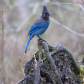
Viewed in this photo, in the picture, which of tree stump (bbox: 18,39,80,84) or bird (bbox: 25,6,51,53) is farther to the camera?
bird (bbox: 25,6,51,53)

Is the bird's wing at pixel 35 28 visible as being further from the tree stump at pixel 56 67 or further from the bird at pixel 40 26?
the tree stump at pixel 56 67

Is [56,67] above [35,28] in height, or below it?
below

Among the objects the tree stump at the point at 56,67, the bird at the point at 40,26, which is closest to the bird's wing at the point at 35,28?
A: the bird at the point at 40,26

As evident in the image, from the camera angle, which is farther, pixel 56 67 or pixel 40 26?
pixel 40 26

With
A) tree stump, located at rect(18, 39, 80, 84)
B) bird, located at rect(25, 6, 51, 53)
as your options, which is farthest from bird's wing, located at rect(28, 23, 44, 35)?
tree stump, located at rect(18, 39, 80, 84)

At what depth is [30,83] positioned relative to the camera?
2.36 metres

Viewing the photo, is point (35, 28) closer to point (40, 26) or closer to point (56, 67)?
point (40, 26)

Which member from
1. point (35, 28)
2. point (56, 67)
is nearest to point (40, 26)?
point (35, 28)

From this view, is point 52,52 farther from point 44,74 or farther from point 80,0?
point 80,0

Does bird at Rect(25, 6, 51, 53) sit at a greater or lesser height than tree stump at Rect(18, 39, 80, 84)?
greater

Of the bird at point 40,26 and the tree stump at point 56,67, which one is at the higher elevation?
the bird at point 40,26

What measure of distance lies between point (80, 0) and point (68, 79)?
1697mm

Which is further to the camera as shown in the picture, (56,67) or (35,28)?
(35,28)

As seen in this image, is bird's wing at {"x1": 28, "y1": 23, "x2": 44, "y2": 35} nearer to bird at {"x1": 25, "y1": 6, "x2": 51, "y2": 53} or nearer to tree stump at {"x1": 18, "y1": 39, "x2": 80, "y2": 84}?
bird at {"x1": 25, "y1": 6, "x2": 51, "y2": 53}
